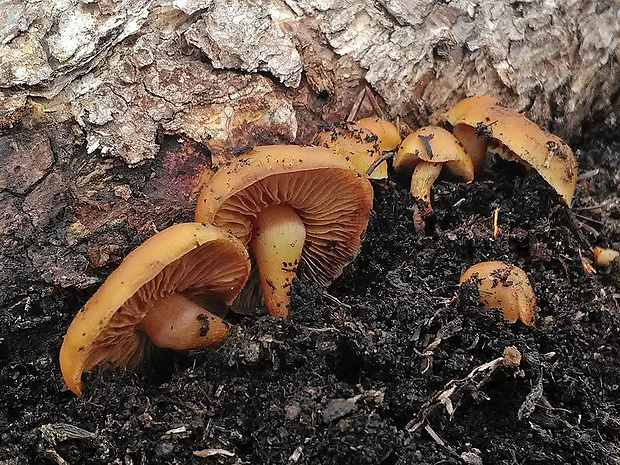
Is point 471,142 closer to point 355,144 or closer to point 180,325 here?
point 355,144

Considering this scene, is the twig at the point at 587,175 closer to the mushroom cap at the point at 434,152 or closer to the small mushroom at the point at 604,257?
the small mushroom at the point at 604,257

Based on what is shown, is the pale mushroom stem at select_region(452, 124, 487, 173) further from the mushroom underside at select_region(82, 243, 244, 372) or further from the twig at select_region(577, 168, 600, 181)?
the mushroom underside at select_region(82, 243, 244, 372)

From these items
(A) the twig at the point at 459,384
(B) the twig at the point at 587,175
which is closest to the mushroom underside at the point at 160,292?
(A) the twig at the point at 459,384

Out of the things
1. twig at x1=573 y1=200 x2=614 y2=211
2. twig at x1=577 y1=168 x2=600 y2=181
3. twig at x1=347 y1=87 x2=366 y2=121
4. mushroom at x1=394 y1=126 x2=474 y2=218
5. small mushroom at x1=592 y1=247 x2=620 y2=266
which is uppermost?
twig at x1=347 y1=87 x2=366 y2=121

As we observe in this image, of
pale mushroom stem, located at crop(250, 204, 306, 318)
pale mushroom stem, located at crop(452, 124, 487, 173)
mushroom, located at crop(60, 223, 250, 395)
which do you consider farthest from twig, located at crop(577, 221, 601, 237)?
mushroom, located at crop(60, 223, 250, 395)

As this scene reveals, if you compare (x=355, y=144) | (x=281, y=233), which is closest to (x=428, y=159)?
(x=355, y=144)

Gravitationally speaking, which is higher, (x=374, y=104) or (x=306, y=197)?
(x=374, y=104)

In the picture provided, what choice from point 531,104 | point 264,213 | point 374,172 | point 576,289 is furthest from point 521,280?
point 531,104
